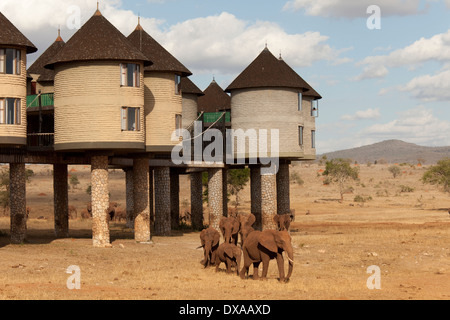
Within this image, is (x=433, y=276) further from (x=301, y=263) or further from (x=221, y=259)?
(x=221, y=259)

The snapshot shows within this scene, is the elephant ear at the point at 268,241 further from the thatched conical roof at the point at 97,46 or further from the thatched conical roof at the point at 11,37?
the thatched conical roof at the point at 11,37

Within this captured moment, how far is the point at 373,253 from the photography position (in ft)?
119

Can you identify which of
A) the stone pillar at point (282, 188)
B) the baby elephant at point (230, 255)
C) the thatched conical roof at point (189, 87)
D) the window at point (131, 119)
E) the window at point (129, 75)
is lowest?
the baby elephant at point (230, 255)

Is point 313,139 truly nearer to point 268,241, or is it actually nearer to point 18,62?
point 18,62

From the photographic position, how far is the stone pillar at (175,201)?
5750 centimetres

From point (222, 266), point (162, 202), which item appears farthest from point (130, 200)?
point (222, 266)

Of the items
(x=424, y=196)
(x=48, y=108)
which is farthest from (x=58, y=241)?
(x=424, y=196)

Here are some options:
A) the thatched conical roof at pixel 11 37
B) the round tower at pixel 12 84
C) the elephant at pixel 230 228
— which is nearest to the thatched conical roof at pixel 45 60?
the thatched conical roof at pixel 11 37

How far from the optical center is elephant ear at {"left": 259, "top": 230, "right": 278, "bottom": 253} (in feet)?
83.0

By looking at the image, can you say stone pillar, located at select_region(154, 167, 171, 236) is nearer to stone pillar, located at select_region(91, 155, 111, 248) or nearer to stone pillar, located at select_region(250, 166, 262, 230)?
stone pillar, located at select_region(91, 155, 111, 248)

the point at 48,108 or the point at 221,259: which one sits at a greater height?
the point at 48,108

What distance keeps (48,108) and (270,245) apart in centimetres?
2101

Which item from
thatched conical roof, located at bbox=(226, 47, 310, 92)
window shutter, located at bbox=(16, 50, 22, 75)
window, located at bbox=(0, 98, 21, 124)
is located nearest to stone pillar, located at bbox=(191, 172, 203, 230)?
thatched conical roof, located at bbox=(226, 47, 310, 92)

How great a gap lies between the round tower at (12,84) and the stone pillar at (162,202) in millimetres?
13797
